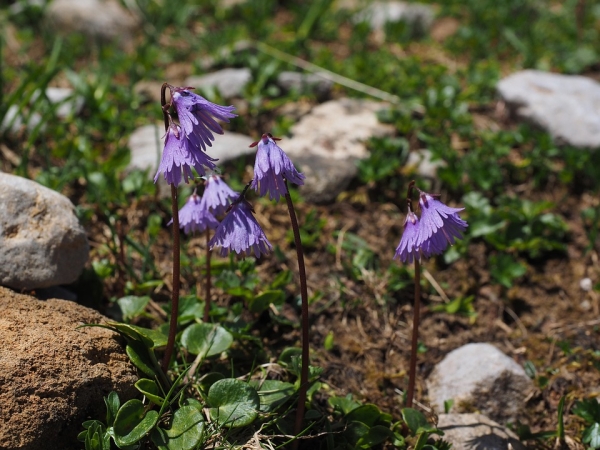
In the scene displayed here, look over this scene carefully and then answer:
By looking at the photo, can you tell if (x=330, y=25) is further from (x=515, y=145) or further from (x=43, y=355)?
(x=43, y=355)

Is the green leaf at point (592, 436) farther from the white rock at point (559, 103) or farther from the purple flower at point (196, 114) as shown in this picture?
the white rock at point (559, 103)

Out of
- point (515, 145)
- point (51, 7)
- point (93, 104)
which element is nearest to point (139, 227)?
point (93, 104)

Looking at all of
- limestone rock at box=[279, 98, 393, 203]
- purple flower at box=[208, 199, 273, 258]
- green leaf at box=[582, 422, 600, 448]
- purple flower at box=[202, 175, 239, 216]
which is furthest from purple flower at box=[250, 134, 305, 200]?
limestone rock at box=[279, 98, 393, 203]

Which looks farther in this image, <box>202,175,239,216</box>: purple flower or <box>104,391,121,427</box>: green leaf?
<box>202,175,239,216</box>: purple flower

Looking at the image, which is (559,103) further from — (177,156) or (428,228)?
(177,156)

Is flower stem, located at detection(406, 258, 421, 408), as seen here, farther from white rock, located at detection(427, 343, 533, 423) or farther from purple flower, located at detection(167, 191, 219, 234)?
purple flower, located at detection(167, 191, 219, 234)

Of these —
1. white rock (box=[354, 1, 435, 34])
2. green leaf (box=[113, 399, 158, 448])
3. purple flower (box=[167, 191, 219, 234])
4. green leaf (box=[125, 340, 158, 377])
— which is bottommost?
green leaf (box=[113, 399, 158, 448])

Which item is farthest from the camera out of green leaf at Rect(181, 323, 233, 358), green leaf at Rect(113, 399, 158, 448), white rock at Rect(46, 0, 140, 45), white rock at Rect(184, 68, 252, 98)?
A: white rock at Rect(46, 0, 140, 45)

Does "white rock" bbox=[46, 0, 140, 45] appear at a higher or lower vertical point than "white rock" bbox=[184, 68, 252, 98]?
higher
